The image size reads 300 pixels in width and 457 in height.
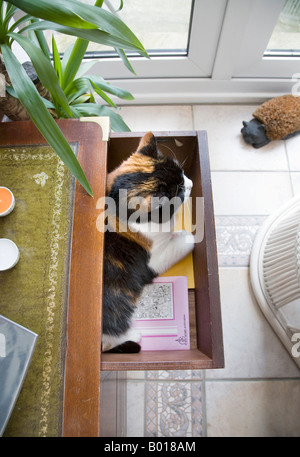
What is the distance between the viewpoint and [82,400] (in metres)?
0.60

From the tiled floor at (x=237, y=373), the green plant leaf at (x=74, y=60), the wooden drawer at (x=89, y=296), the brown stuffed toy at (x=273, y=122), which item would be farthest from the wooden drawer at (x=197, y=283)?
the brown stuffed toy at (x=273, y=122)

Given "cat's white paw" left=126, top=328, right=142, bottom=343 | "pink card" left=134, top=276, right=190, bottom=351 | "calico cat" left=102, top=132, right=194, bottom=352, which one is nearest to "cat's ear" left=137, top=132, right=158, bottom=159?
"calico cat" left=102, top=132, right=194, bottom=352

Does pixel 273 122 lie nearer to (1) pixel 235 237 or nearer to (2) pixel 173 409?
(1) pixel 235 237

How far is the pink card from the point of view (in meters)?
0.87

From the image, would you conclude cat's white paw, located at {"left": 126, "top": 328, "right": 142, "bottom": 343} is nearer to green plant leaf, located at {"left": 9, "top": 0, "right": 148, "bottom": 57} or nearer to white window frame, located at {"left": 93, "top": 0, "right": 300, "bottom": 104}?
green plant leaf, located at {"left": 9, "top": 0, "right": 148, "bottom": 57}

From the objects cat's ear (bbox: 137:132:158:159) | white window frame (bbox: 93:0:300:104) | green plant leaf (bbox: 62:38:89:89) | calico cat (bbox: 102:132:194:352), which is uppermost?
white window frame (bbox: 93:0:300:104)

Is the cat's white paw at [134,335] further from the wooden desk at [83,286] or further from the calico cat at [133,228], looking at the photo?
the wooden desk at [83,286]

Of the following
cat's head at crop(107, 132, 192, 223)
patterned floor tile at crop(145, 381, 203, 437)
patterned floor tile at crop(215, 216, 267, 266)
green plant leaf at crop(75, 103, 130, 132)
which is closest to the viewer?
cat's head at crop(107, 132, 192, 223)

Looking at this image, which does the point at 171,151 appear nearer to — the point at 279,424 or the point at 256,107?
the point at 256,107

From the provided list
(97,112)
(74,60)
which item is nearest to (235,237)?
(97,112)

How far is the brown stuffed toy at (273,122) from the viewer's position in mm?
1350

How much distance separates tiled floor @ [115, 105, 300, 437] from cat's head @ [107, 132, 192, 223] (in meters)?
0.57

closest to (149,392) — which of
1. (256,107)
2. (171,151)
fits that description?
(171,151)

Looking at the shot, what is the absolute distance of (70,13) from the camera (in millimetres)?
578
